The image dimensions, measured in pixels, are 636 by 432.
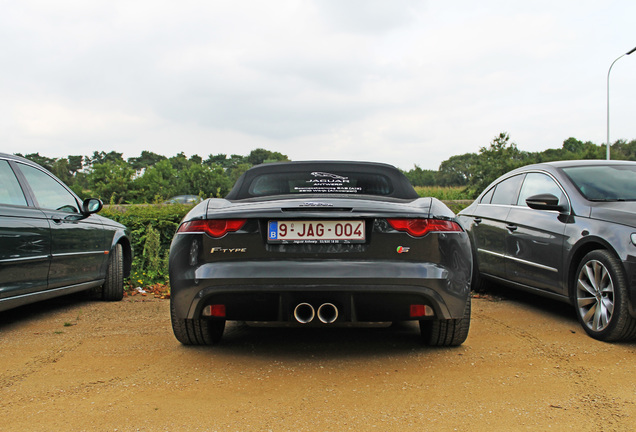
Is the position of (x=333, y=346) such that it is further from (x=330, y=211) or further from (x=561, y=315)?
(x=561, y=315)

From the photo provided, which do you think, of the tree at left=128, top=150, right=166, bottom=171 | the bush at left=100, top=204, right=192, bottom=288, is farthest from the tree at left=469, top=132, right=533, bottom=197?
the tree at left=128, top=150, right=166, bottom=171

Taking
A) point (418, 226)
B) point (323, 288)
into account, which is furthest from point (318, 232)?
point (418, 226)

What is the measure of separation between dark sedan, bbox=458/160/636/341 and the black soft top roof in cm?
158

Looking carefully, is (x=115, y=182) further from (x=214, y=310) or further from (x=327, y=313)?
(x=327, y=313)

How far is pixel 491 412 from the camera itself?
2.95m

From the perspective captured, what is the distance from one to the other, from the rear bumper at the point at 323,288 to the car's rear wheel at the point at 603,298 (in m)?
1.47

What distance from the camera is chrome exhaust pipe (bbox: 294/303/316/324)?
3717 mm

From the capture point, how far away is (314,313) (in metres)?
3.74

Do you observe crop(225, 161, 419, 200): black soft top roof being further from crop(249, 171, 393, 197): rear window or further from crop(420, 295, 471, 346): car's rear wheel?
crop(420, 295, 471, 346): car's rear wheel

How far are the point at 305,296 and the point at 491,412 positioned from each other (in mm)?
1285

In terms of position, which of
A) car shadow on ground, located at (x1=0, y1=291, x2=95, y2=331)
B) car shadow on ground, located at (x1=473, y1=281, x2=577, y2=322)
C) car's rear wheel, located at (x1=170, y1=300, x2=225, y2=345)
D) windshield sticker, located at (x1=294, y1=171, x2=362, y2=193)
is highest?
windshield sticker, located at (x1=294, y1=171, x2=362, y2=193)

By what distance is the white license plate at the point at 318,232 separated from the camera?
3709 mm

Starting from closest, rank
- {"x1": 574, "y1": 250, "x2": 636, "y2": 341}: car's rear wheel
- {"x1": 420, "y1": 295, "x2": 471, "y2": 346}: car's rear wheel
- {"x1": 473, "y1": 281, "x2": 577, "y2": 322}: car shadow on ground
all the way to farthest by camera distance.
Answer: {"x1": 420, "y1": 295, "x2": 471, "y2": 346}: car's rear wheel
{"x1": 574, "y1": 250, "x2": 636, "y2": 341}: car's rear wheel
{"x1": 473, "y1": 281, "x2": 577, "y2": 322}: car shadow on ground

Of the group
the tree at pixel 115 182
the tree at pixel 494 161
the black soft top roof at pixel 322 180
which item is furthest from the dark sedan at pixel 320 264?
the tree at pixel 494 161
